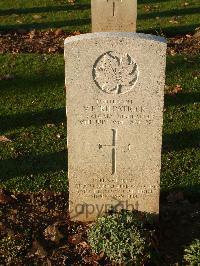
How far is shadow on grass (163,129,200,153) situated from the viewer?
6.73 m

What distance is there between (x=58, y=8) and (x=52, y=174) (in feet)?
27.4

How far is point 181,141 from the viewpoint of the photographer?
687 cm

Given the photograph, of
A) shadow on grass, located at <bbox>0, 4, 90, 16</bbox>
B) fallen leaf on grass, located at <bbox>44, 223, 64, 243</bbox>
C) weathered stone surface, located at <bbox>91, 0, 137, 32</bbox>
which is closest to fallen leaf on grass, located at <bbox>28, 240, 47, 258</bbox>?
fallen leaf on grass, located at <bbox>44, 223, 64, 243</bbox>

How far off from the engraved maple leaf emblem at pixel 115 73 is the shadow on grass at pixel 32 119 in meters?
3.05

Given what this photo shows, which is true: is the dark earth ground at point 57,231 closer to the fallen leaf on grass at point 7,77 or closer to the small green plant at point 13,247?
the small green plant at point 13,247

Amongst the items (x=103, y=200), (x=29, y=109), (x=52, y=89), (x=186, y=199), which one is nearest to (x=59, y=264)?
(x=103, y=200)

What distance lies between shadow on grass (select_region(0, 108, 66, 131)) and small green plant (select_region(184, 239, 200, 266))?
3408 mm

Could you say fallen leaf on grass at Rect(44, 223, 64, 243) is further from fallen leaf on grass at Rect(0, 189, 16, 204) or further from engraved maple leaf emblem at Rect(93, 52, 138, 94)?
engraved maple leaf emblem at Rect(93, 52, 138, 94)

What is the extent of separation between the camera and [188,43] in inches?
420

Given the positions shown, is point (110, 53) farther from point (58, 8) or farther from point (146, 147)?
point (58, 8)

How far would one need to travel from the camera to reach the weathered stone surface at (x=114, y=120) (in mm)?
4355

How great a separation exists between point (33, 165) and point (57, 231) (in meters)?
1.47

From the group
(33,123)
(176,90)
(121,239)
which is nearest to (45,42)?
(176,90)

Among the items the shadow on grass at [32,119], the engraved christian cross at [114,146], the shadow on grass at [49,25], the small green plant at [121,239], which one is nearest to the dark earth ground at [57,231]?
the small green plant at [121,239]
